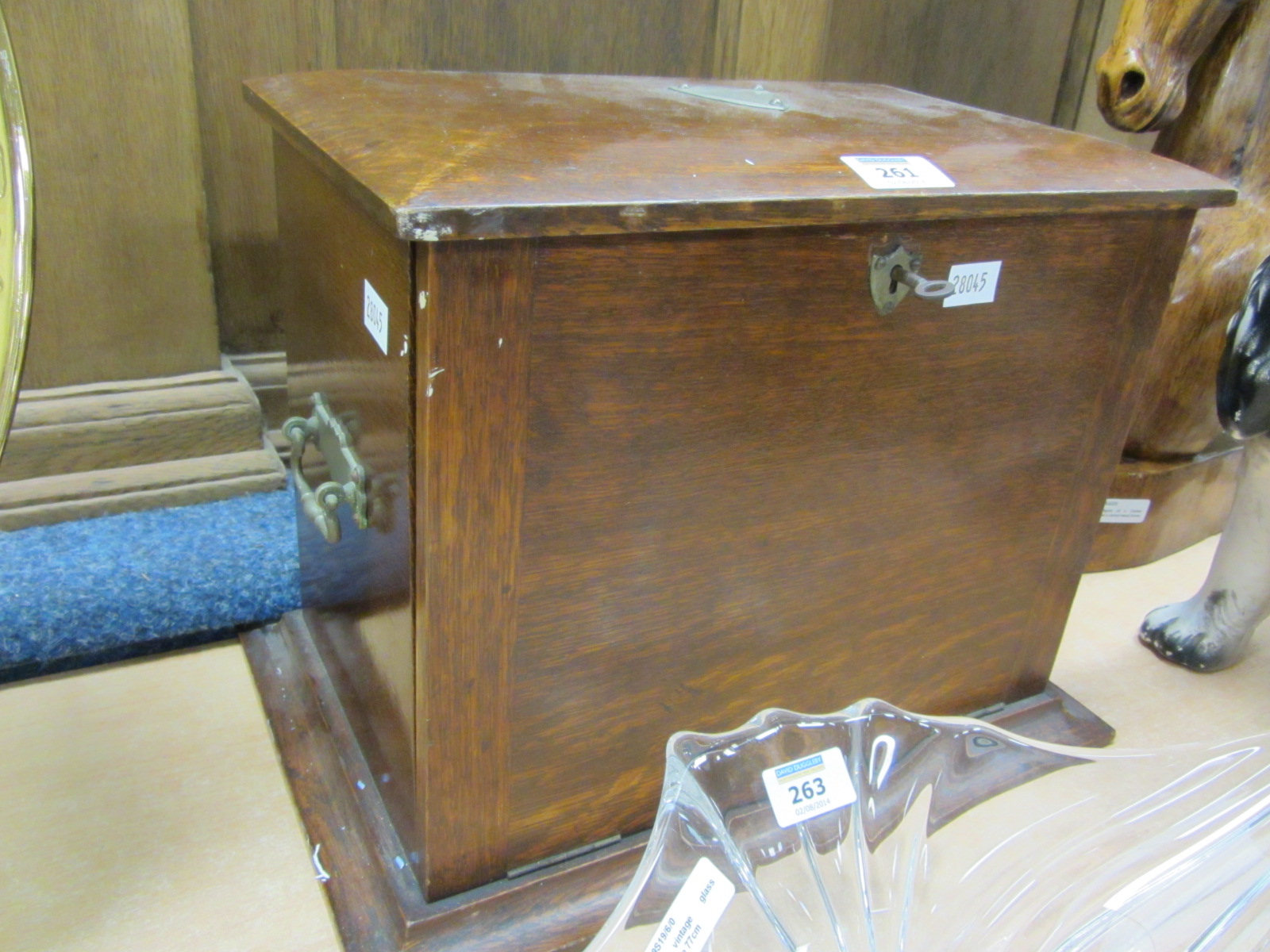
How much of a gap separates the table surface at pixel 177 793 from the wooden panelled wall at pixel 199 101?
39cm

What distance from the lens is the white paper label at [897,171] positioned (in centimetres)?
74

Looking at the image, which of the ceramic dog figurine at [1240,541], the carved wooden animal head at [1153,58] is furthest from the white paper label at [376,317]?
the carved wooden animal head at [1153,58]

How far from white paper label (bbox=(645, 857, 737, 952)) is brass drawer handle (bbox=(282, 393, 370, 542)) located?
1.20ft

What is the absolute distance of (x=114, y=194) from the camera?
1151mm

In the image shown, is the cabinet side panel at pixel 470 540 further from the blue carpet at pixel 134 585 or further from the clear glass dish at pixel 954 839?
the blue carpet at pixel 134 585

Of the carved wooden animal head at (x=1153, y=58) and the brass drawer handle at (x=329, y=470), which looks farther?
the carved wooden animal head at (x=1153, y=58)

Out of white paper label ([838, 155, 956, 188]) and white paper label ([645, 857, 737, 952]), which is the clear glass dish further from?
white paper label ([838, 155, 956, 188])

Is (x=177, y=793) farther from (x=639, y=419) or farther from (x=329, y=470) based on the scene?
(x=639, y=419)

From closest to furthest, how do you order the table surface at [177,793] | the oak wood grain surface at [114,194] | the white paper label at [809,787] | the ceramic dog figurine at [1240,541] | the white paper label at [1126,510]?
the white paper label at [809,787], the table surface at [177,793], the ceramic dog figurine at [1240,541], the oak wood grain surface at [114,194], the white paper label at [1126,510]

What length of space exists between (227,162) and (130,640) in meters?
0.56

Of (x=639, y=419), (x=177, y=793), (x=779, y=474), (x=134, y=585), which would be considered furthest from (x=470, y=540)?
(x=134, y=585)

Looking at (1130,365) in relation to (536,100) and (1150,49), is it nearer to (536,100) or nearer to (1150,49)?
(1150,49)

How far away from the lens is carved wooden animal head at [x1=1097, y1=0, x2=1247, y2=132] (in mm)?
1113

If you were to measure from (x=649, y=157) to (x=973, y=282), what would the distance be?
27cm
